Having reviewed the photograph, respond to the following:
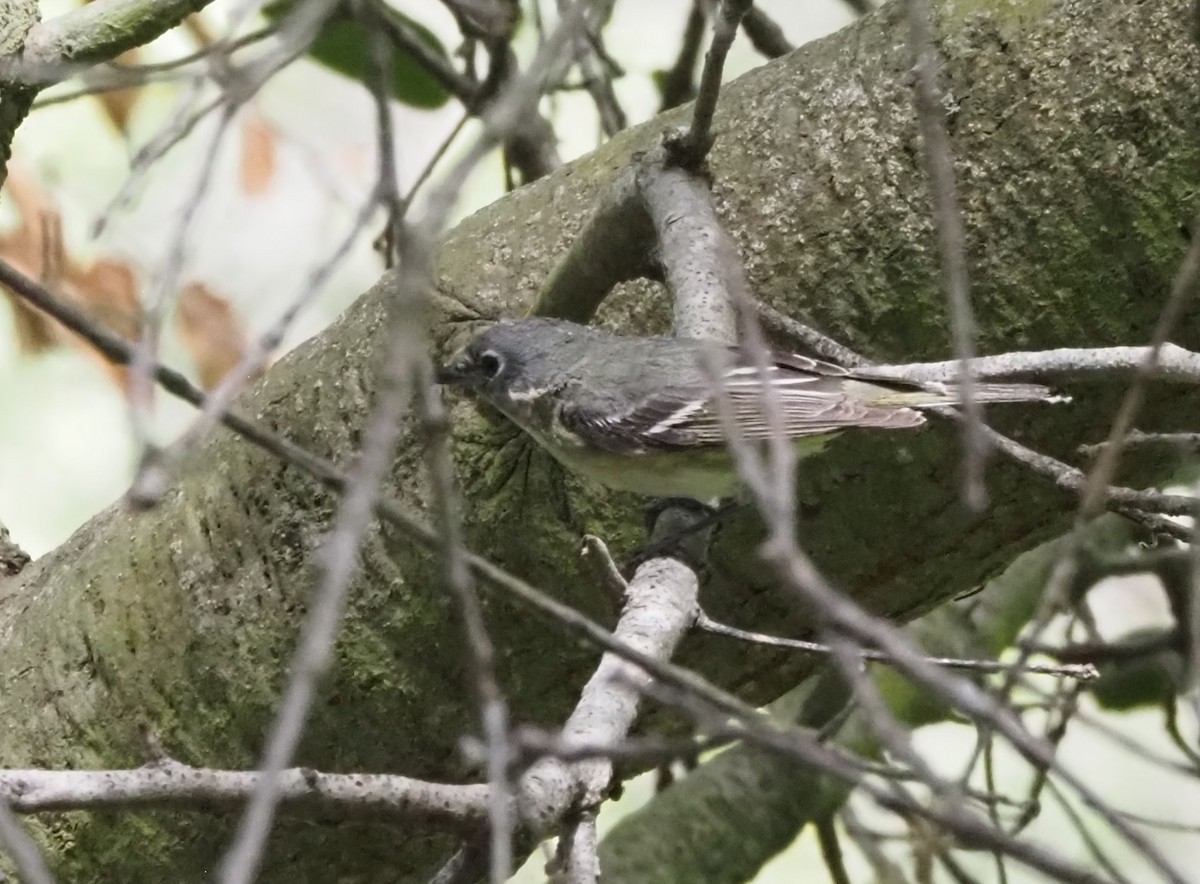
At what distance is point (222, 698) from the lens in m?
2.22

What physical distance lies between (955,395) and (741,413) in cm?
52

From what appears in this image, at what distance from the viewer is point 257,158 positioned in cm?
468

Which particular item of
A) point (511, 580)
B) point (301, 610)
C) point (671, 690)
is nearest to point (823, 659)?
point (301, 610)

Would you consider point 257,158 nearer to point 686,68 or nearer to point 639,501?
point 686,68

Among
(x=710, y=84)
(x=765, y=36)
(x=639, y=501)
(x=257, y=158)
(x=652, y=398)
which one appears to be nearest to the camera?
(x=710, y=84)

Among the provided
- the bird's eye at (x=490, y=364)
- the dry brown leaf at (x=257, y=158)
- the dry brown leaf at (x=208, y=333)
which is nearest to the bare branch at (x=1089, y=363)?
the bird's eye at (x=490, y=364)

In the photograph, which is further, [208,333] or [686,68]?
[208,333]

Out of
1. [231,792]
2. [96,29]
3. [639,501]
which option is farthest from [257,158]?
[231,792]

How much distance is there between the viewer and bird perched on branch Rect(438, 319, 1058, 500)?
2111 mm

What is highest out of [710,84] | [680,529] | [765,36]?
[765,36]

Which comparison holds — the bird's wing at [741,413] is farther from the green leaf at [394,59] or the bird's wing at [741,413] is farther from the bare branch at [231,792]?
the green leaf at [394,59]

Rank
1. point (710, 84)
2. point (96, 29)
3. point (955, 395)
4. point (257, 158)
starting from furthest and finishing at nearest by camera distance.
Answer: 1. point (257, 158)
2. point (96, 29)
3. point (955, 395)
4. point (710, 84)

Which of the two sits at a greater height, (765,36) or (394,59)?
(765,36)

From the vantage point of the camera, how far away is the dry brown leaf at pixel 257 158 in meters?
4.66
